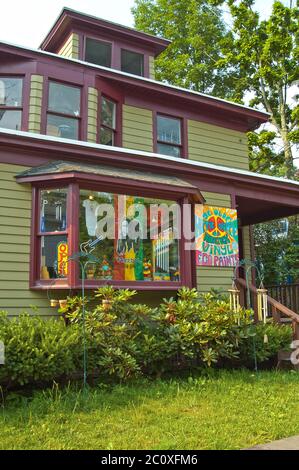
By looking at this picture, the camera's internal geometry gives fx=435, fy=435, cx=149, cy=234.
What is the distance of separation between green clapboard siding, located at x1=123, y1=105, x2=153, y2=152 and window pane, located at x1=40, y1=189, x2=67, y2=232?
3.54 meters

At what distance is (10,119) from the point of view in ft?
31.7

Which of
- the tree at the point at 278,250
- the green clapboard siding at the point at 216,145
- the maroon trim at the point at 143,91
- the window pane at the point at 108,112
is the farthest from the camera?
the tree at the point at 278,250

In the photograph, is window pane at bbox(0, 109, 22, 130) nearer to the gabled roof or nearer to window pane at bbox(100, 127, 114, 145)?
window pane at bbox(100, 127, 114, 145)

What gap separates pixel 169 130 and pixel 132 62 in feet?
8.15

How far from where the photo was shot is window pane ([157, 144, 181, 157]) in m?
11.3

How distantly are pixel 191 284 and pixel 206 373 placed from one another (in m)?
2.08

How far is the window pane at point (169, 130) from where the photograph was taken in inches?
451

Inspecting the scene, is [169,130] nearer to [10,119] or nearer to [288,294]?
[10,119]

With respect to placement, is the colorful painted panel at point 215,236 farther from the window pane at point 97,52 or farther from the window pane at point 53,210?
the window pane at point 97,52

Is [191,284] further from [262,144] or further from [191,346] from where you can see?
[262,144]

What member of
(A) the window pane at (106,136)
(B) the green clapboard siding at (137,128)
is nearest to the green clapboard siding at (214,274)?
(B) the green clapboard siding at (137,128)

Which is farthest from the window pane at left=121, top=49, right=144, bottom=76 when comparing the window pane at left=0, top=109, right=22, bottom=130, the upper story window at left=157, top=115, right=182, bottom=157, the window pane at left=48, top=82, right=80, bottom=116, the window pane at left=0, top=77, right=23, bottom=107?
the window pane at left=0, top=109, right=22, bottom=130

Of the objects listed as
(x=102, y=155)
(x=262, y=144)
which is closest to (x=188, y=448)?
(x=102, y=155)

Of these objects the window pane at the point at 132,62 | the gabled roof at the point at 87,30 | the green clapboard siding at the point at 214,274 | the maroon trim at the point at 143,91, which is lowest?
the green clapboard siding at the point at 214,274
